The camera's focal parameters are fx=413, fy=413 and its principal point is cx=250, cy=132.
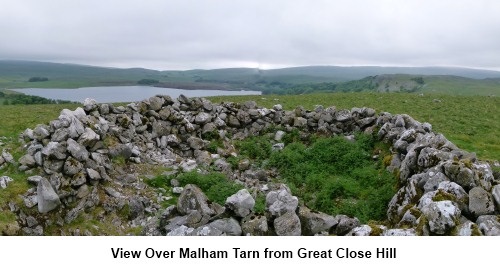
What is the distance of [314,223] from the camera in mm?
10016

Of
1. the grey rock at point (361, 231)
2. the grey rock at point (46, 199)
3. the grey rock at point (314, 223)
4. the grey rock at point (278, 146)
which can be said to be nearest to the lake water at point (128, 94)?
the grey rock at point (278, 146)

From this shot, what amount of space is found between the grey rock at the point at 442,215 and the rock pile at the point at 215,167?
0.9 inches

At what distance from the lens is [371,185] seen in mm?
15234

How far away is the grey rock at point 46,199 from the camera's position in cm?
1211

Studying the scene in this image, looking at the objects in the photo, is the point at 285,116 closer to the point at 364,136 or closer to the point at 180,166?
the point at 364,136

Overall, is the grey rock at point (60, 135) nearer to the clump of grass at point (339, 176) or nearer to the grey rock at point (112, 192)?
the grey rock at point (112, 192)

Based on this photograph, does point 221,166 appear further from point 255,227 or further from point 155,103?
point 255,227

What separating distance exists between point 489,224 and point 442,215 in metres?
0.98

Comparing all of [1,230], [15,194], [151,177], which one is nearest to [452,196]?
[151,177]

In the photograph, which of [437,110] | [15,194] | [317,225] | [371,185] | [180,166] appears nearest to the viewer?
[317,225]

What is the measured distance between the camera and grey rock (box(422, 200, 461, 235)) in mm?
8961

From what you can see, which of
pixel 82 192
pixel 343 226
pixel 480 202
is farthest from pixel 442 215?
pixel 82 192

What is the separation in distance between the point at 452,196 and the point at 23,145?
1516cm

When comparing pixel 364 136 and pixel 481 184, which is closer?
pixel 481 184
